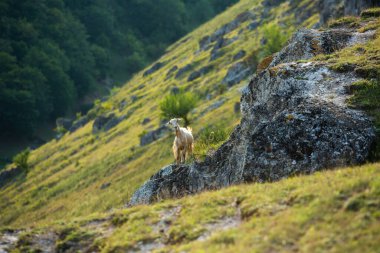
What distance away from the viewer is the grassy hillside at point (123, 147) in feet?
174

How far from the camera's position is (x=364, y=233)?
9102 millimetres

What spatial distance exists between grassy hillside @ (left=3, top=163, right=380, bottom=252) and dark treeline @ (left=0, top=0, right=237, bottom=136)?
9961 cm

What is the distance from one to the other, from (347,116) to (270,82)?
4740 mm

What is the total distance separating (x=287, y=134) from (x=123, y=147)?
168 feet

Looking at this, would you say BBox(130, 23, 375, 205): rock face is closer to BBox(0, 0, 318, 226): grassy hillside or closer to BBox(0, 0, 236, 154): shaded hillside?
BBox(0, 0, 318, 226): grassy hillside

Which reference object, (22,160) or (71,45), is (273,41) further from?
(71,45)

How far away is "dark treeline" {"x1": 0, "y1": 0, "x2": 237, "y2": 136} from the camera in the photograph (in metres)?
112

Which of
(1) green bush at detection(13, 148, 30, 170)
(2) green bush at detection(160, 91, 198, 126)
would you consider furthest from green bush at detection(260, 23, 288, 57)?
(1) green bush at detection(13, 148, 30, 170)

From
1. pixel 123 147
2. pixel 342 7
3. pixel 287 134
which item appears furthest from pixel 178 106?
pixel 287 134

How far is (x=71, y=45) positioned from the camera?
141375 mm

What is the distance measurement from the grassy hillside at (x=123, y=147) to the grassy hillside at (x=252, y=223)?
2984 centimetres

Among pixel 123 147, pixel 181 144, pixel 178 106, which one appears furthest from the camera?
pixel 123 147

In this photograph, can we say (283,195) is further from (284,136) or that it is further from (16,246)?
(16,246)

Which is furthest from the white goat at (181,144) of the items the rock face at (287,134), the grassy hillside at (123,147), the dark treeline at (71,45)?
the dark treeline at (71,45)
